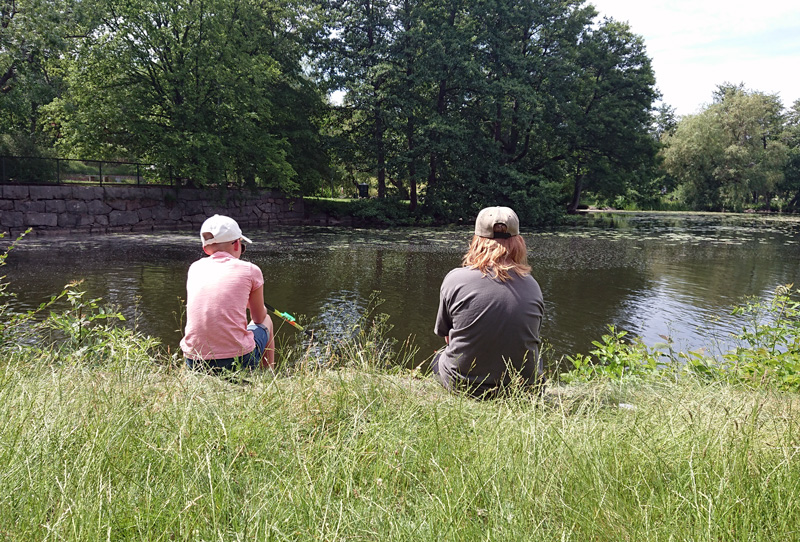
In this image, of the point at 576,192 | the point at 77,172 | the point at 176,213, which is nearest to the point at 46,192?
the point at 77,172

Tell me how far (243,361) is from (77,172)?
18.6m

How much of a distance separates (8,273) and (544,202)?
71.2 feet

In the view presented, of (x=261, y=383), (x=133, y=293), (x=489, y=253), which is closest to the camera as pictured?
(x=261, y=383)

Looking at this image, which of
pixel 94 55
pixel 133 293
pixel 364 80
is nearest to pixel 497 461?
pixel 133 293

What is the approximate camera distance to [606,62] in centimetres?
3036

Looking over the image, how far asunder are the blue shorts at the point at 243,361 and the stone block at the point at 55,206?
16.5 metres

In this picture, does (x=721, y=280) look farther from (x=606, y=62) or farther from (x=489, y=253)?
(x=606, y=62)

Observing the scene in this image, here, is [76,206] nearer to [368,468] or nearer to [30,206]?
[30,206]

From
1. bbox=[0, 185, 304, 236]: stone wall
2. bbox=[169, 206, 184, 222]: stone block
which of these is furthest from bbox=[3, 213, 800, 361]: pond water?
bbox=[169, 206, 184, 222]: stone block

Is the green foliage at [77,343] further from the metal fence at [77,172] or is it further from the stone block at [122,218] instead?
the metal fence at [77,172]

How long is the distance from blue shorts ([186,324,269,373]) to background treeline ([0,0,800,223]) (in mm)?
17073

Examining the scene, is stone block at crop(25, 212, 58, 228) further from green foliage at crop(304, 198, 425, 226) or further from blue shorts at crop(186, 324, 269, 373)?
blue shorts at crop(186, 324, 269, 373)

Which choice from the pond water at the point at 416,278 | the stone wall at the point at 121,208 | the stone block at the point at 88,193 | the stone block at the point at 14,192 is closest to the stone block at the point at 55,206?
the stone wall at the point at 121,208

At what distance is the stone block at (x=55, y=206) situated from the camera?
16906 millimetres
